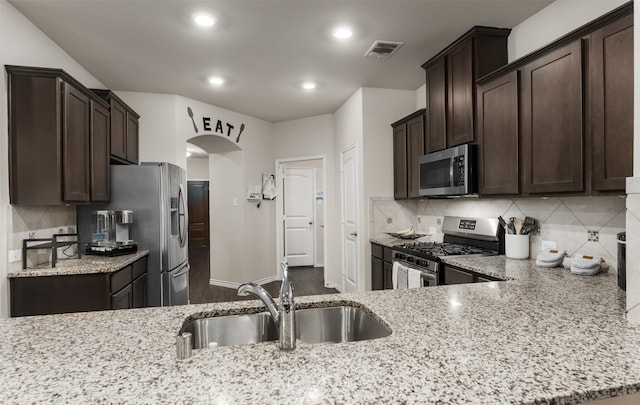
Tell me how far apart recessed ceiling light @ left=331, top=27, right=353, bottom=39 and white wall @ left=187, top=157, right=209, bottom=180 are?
288 inches

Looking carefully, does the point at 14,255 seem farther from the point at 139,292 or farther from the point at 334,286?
the point at 334,286

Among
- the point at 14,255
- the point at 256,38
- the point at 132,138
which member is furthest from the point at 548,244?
the point at 132,138

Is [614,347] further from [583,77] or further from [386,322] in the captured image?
[583,77]

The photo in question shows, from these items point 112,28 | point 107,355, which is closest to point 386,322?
point 107,355

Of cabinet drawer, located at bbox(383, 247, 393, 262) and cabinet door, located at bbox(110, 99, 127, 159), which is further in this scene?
cabinet drawer, located at bbox(383, 247, 393, 262)

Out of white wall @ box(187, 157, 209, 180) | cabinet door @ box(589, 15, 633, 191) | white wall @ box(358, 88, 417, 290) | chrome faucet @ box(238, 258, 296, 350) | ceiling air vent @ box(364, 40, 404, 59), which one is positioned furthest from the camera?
white wall @ box(187, 157, 209, 180)

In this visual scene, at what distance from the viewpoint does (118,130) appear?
348cm

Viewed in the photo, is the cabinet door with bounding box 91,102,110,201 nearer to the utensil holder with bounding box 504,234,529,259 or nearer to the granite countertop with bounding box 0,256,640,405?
the granite countertop with bounding box 0,256,640,405

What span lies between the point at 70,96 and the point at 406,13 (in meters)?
2.45

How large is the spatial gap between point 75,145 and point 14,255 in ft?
2.79

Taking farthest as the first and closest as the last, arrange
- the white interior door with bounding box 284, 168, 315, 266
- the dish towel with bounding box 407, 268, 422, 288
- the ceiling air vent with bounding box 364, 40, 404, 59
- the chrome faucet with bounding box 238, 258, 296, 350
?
the white interior door with bounding box 284, 168, 315, 266 → the ceiling air vent with bounding box 364, 40, 404, 59 → the dish towel with bounding box 407, 268, 422, 288 → the chrome faucet with bounding box 238, 258, 296, 350

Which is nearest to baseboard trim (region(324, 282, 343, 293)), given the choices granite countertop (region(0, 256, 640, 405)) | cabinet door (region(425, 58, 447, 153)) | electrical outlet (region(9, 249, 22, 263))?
cabinet door (region(425, 58, 447, 153))

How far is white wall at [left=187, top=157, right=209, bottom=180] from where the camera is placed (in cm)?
946

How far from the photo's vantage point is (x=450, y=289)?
162 cm
